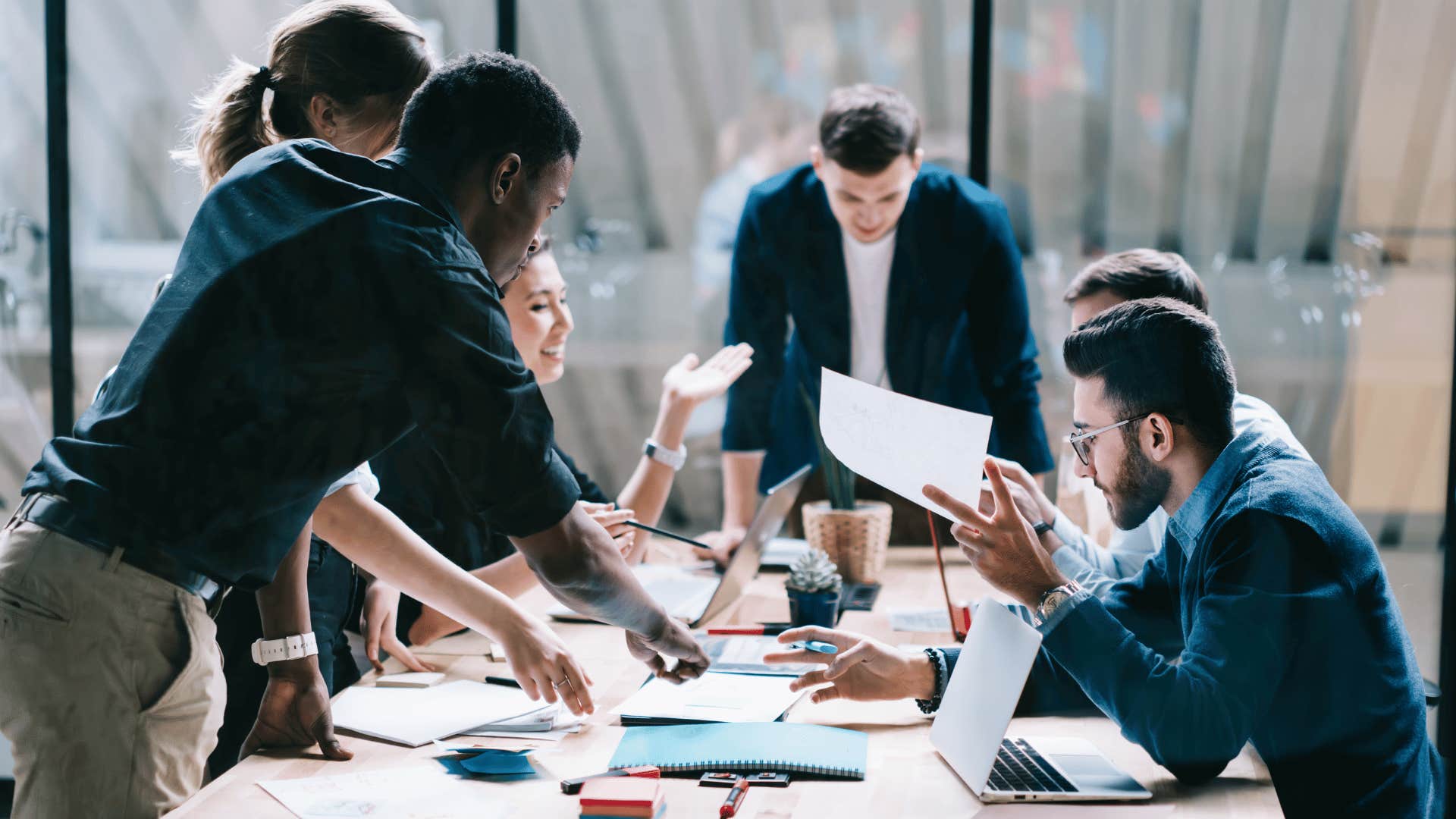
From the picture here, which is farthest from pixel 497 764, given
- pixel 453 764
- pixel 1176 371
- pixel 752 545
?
pixel 1176 371

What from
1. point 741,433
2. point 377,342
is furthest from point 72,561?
point 741,433

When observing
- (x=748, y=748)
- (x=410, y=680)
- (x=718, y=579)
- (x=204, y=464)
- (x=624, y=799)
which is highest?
(x=204, y=464)

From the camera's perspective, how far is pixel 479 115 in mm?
1240

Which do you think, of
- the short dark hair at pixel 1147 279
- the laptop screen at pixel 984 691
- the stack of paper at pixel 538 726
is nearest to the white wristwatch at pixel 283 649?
the stack of paper at pixel 538 726

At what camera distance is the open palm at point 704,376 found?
229 cm

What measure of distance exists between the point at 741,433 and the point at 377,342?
182 centimetres

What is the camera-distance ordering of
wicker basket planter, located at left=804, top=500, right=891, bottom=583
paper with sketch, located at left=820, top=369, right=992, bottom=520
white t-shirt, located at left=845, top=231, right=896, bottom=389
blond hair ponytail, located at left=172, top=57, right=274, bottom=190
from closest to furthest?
1. paper with sketch, located at left=820, top=369, right=992, bottom=520
2. blond hair ponytail, located at left=172, top=57, right=274, bottom=190
3. wicker basket planter, located at left=804, top=500, right=891, bottom=583
4. white t-shirt, located at left=845, top=231, right=896, bottom=389

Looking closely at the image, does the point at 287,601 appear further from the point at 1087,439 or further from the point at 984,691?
the point at 1087,439

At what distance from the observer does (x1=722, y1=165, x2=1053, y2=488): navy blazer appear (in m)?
2.78

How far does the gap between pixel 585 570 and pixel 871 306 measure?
70.4 inches

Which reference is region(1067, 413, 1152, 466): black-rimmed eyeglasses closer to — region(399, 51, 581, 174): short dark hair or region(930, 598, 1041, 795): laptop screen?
region(930, 598, 1041, 795): laptop screen

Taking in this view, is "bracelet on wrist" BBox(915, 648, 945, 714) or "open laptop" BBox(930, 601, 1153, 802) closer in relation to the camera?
"open laptop" BBox(930, 601, 1153, 802)

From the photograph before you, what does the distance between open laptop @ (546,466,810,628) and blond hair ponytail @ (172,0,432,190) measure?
83cm

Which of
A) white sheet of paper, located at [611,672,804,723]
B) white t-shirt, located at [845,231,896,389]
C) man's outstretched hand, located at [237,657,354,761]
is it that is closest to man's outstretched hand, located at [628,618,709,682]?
white sheet of paper, located at [611,672,804,723]
